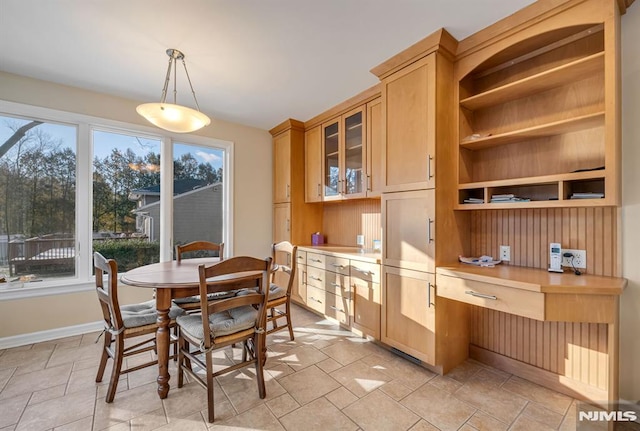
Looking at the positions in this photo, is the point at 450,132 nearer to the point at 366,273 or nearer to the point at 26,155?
the point at 366,273

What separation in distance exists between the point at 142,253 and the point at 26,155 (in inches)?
56.8

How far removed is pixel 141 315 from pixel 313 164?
2.59 metres

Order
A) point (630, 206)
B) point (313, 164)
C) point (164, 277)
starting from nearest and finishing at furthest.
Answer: point (630, 206) → point (164, 277) → point (313, 164)

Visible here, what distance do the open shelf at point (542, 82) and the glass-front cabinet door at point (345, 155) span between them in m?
1.17

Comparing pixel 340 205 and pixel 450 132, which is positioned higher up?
pixel 450 132

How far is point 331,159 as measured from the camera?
3.51 meters

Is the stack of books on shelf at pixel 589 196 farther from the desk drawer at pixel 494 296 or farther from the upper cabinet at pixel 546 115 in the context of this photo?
the desk drawer at pixel 494 296

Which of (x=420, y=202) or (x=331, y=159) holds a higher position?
(x=331, y=159)

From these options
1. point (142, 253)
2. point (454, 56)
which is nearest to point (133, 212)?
point (142, 253)

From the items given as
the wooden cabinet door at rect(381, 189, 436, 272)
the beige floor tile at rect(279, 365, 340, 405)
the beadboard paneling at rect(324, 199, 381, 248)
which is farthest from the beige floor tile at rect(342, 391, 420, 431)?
the beadboard paneling at rect(324, 199, 381, 248)

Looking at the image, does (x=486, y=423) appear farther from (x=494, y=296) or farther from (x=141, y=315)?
(x=141, y=315)

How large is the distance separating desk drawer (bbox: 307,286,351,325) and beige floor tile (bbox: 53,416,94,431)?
2.08 meters

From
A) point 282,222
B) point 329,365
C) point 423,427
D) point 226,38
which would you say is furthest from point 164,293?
point 282,222

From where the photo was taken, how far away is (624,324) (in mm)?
1714
